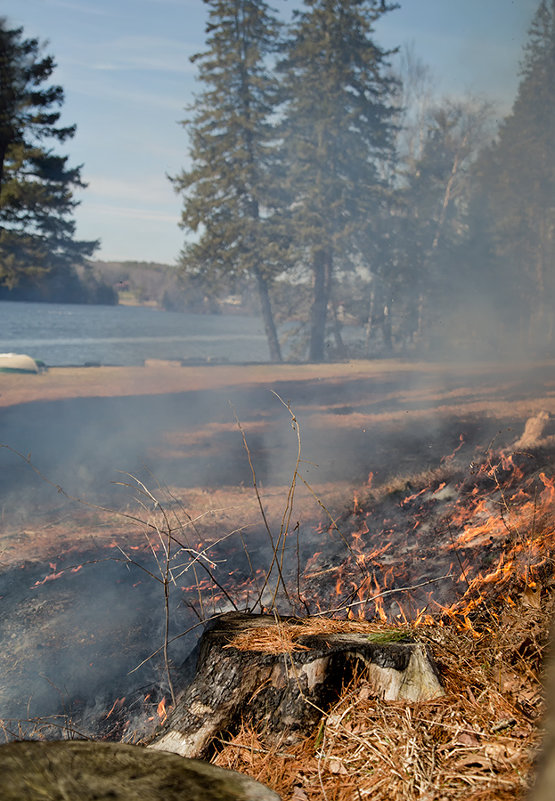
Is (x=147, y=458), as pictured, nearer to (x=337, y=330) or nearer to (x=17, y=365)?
(x=17, y=365)

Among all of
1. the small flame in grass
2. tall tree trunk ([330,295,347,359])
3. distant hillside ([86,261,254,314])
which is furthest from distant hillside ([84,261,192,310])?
the small flame in grass

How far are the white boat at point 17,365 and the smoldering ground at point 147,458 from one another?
5114 millimetres

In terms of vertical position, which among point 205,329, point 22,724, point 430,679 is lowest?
point 22,724

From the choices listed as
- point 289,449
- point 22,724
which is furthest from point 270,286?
point 22,724

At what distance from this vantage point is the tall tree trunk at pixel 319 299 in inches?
1041

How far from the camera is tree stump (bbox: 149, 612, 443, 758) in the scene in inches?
87.8

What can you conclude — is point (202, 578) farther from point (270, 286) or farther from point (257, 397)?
point (270, 286)

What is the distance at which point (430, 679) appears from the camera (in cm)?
224

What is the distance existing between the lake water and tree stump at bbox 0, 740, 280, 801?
81.5ft

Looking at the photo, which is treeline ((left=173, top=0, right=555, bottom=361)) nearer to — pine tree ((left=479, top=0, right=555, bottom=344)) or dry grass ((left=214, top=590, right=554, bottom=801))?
pine tree ((left=479, top=0, right=555, bottom=344))

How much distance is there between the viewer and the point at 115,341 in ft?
155

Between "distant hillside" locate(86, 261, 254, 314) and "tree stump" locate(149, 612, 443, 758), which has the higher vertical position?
"distant hillside" locate(86, 261, 254, 314)

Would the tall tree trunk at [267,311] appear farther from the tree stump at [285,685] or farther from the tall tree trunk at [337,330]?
the tree stump at [285,685]

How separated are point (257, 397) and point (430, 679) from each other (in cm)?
1437
